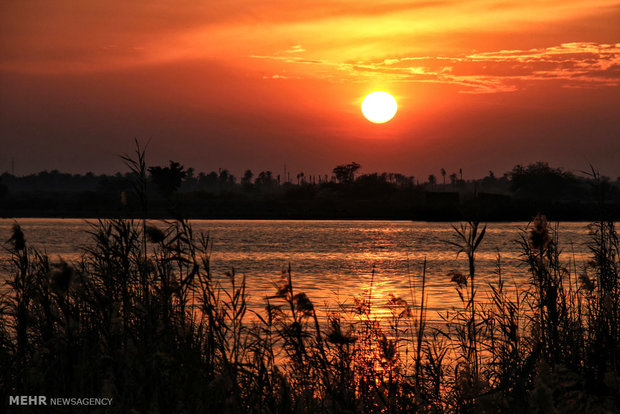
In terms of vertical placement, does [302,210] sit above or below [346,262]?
above

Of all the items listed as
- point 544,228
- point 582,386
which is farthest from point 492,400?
point 544,228

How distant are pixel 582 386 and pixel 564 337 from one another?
2.23m

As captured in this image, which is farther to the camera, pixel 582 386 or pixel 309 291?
pixel 309 291

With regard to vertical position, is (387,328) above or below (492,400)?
below

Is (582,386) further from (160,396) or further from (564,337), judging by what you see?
(160,396)

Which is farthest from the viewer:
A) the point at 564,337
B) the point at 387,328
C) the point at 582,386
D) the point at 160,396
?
the point at 387,328

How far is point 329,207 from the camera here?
133 meters

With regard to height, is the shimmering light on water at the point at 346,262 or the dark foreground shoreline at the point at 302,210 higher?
the dark foreground shoreline at the point at 302,210

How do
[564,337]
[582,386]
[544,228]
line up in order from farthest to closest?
1. [564,337]
2. [544,228]
3. [582,386]

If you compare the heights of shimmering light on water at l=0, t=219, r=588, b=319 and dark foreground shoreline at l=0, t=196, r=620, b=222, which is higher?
dark foreground shoreline at l=0, t=196, r=620, b=222

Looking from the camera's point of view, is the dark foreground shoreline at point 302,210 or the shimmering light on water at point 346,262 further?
the dark foreground shoreline at point 302,210

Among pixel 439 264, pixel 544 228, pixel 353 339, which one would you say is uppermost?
pixel 544 228

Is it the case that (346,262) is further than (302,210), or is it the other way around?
(302,210)

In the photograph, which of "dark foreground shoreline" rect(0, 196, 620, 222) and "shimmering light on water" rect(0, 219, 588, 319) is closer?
"shimmering light on water" rect(0, 219, 588, 319)
